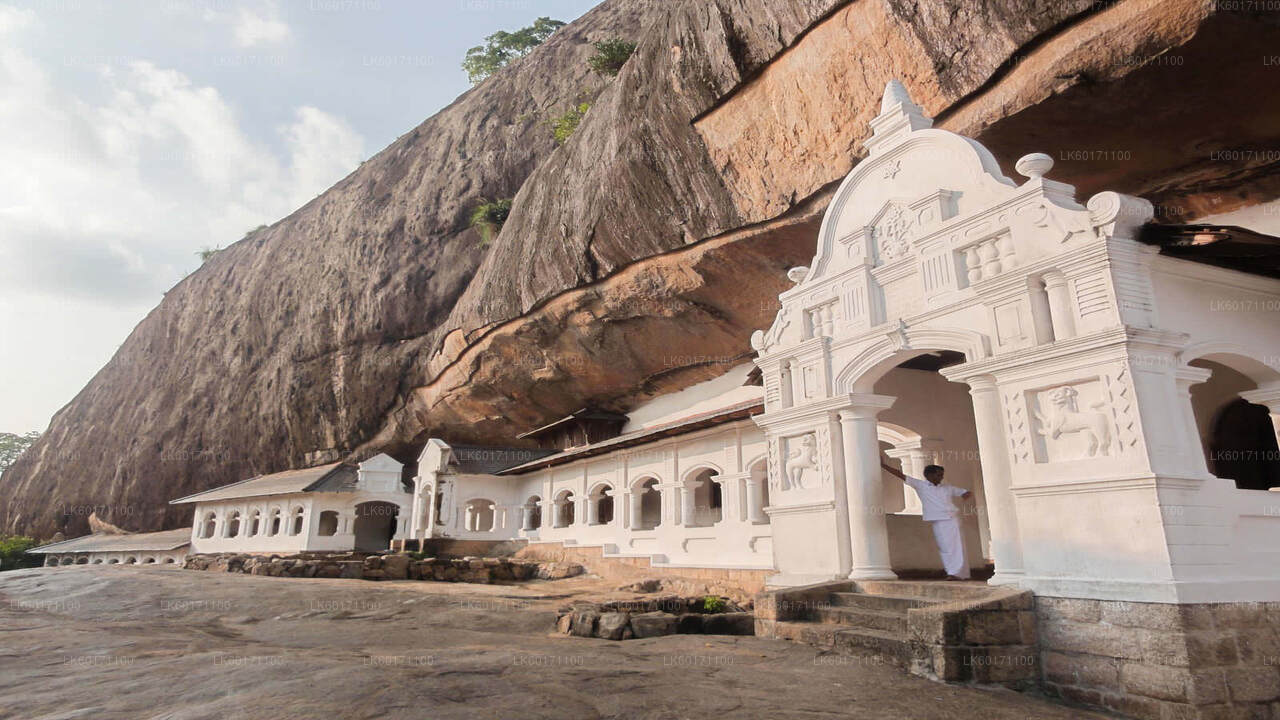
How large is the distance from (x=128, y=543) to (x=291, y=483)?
39.0ft

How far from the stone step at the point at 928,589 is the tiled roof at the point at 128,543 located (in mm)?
33260

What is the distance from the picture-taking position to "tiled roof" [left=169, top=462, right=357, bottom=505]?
26.3m

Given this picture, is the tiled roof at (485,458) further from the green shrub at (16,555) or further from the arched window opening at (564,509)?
the green shrub at (16,555)

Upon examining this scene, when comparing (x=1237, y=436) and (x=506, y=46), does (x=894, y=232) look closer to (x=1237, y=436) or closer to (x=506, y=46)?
(x=1237, y=436)

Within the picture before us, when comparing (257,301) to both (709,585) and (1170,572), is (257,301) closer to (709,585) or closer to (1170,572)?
(709,585)

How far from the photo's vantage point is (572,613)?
28.5ft

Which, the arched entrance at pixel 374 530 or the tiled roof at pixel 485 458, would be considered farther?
the arched entrance at pixel 374 530

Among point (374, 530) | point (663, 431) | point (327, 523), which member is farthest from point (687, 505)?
point (327, 523)

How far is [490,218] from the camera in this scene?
2677 centimetres

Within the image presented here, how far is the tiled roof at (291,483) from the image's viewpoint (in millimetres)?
26344

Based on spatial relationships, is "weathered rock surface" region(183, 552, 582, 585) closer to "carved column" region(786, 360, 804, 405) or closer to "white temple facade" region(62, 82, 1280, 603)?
"white temple facade" region(62, 82, 1280, 603)

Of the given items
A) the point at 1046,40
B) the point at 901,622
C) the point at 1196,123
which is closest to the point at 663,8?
the point at 1046,40

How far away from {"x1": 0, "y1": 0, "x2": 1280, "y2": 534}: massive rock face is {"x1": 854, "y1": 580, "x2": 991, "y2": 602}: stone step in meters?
6.54

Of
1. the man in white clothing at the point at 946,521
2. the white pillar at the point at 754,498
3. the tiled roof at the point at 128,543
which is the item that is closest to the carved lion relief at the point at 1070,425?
the man in white clothing at the point at 946,521
